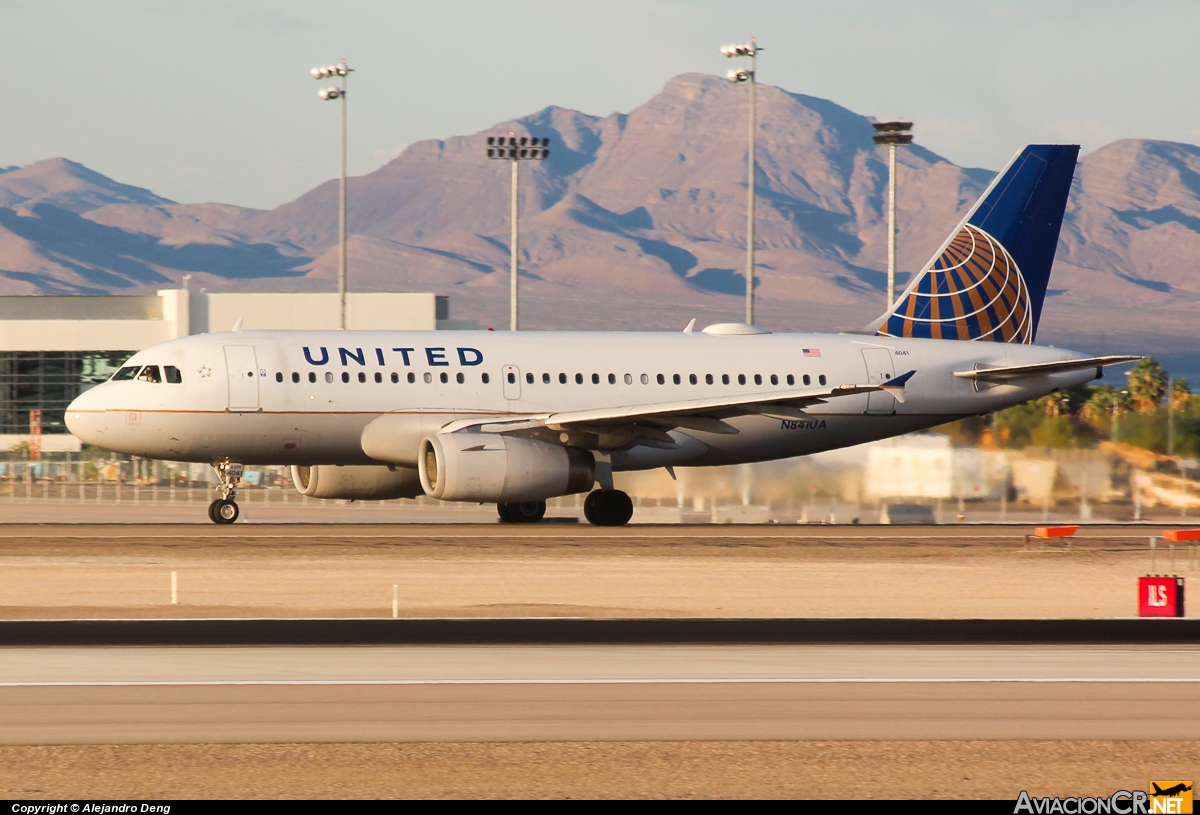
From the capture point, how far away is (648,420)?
3694cm

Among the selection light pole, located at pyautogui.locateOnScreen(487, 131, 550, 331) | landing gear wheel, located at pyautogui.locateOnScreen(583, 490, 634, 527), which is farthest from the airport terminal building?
landing gear wheel, located at pyautogui.locateOnScreen(583, 490, 634, 527)

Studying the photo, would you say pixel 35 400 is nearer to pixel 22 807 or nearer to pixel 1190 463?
pixel 1190 463

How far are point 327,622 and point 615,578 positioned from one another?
741cm

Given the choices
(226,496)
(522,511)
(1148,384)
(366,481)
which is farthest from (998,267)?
(1148,384)

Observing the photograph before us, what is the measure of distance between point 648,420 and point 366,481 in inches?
280

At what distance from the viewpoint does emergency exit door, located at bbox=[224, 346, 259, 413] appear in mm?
36625

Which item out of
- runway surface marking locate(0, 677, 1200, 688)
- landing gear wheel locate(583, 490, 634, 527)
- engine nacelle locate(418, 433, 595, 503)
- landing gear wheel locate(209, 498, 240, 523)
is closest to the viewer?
runway surface marking locate(0, 677, 1200, 688)

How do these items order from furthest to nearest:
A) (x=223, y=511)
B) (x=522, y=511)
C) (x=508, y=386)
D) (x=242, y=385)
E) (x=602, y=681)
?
1. (x=522, y=511)
2. (x=508, y=386)
3. (x=223, y=511)
4. (x=242, y=385)
5. (x=602, y=681)

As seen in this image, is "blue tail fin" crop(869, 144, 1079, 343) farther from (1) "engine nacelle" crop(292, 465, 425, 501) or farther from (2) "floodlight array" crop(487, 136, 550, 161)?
(2) "floodlight array" crop(487, 136, 550, 161)

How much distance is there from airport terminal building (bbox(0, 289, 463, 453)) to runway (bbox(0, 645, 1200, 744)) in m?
84.8

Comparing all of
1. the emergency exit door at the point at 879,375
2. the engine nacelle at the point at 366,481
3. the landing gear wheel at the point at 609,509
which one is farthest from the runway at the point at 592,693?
the emergency exit door at the point at 879,375

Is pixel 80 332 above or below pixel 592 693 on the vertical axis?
above

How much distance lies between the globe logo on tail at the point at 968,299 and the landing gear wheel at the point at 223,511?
57.4ft

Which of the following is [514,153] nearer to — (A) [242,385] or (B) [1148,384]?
(A) [242,385]
